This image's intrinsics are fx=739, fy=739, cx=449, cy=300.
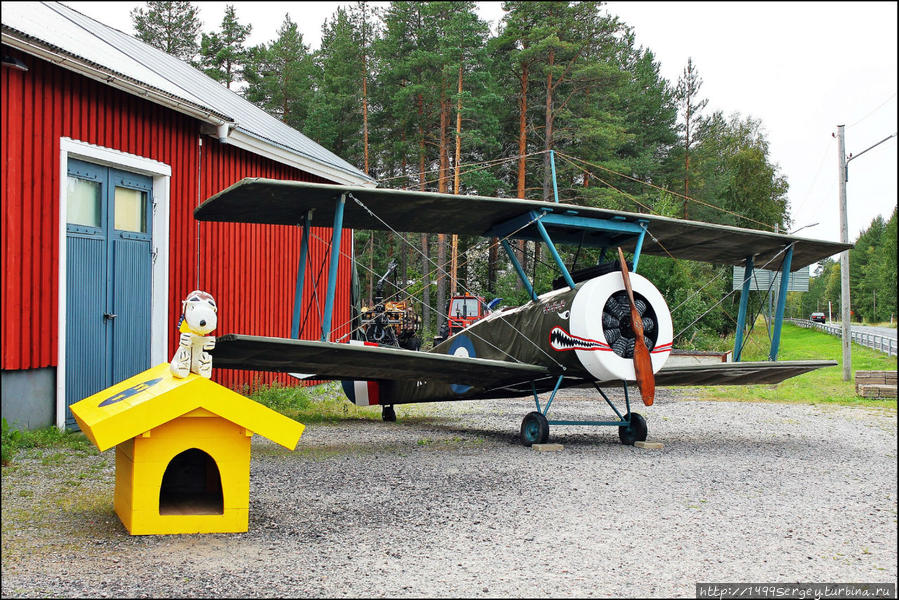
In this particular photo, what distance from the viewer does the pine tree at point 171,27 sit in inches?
1476

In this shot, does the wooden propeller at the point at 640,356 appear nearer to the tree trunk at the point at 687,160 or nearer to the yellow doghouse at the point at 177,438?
the yellow doghouse at the point at 177,438

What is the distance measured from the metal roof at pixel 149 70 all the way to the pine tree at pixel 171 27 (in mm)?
25325

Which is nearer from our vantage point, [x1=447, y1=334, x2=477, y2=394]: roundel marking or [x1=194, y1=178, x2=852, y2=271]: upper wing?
[x1=194, y1=178, x2=852, y2=271]: upper wing

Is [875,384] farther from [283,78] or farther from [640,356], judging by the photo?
[283,78]

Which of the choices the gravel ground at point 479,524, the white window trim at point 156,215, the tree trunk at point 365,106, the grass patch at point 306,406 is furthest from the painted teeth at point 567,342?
the tree trunk at point 365,106

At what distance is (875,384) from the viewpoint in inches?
634

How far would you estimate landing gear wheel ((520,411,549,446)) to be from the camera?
8.60 metres

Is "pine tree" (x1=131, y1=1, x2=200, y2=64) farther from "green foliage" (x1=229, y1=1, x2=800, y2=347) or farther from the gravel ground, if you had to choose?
the gravel ground

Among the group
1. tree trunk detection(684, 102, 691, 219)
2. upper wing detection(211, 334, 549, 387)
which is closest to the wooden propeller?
upper wing detection(211, 334, 549, 387)

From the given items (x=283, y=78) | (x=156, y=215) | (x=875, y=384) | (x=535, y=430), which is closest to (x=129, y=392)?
(x=535, y=430)

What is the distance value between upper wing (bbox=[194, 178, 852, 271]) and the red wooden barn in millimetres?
1537

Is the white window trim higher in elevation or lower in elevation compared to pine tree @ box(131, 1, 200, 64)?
lower

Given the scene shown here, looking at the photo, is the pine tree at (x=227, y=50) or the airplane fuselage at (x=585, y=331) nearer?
the airplane fuselage at (x=585, y=331)

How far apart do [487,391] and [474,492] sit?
372 centimetres
